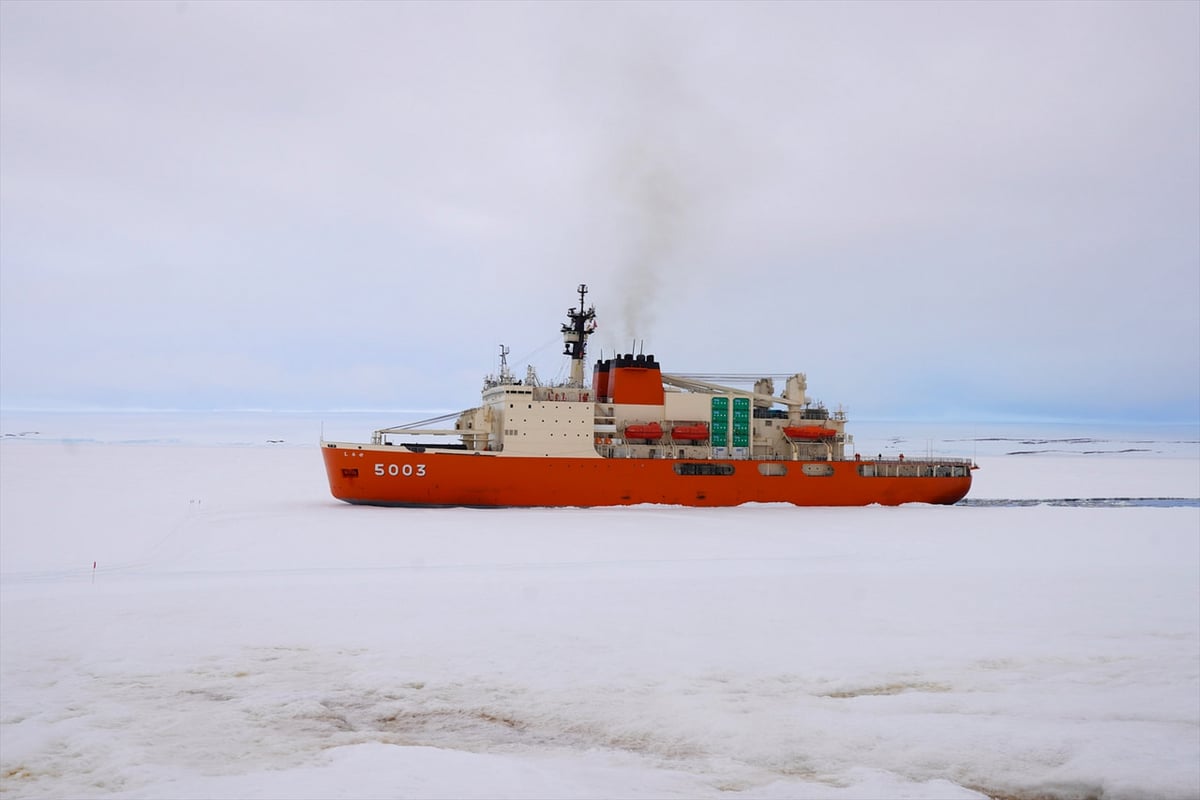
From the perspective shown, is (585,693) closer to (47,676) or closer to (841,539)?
(47,676)

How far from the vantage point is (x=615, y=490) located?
2377 cm

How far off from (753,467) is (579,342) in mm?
6930

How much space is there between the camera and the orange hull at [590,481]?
22219 mm

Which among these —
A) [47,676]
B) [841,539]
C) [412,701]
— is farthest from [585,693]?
[841,539]

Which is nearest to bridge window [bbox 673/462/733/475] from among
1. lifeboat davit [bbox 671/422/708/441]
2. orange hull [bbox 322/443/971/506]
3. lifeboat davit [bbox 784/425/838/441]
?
orange hull [bbox 322/443/971/506]

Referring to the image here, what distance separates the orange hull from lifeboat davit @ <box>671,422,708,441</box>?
870 mm

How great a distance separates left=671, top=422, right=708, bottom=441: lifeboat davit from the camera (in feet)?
82.4

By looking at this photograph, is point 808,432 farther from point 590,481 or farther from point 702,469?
point 590,481

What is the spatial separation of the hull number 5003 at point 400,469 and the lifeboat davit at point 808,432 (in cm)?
1212

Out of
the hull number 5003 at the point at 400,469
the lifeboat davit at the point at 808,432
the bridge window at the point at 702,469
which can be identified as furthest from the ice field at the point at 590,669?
the lifeboat davit at the point at 808,432

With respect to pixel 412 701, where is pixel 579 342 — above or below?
above

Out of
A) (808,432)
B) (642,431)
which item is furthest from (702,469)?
(808,432)

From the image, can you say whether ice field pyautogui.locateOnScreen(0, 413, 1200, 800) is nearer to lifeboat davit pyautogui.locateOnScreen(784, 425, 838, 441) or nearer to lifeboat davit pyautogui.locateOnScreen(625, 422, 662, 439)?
lifeboat davit pyautogui.locateOnScreen(625, 422, 662, 439)

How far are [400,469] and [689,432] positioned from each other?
29.2 ft
